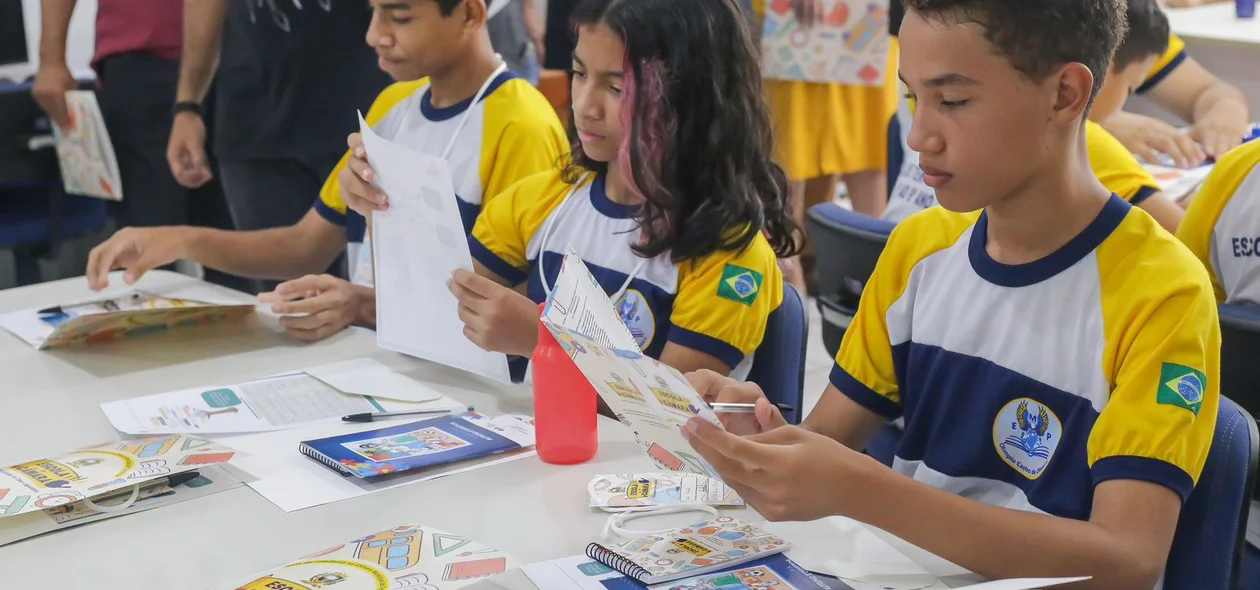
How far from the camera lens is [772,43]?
3576mm

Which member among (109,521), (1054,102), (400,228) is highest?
(1054,102)

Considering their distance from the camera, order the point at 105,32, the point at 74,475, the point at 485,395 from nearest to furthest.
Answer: the point at 74,475 < the point at 485,395 < the point at 105,32

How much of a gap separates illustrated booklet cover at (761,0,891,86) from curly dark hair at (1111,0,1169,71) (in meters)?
1.16

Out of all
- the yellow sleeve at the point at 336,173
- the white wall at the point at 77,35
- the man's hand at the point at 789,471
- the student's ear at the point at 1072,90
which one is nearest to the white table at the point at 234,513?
the man's hand at the point at 789,471

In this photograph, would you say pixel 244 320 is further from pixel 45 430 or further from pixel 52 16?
pixel 52 16

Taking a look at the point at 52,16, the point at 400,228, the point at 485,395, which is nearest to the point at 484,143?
the point at 400,228

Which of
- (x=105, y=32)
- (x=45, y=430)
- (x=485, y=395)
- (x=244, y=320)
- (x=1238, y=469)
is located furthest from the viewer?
(x=105, y=32)

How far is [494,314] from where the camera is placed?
5.10ft

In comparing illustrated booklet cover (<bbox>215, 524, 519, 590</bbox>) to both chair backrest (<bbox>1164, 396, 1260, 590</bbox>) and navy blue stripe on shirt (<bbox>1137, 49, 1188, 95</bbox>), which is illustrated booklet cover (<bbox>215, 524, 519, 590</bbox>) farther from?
navy blue stripe on shirt (<bbox>1137, 49, 1188, 95</bbox>)

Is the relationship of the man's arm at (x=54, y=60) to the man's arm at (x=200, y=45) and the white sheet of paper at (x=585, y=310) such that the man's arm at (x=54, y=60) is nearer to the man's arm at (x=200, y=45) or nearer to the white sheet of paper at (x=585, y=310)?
the man's arm at (x=200, y=45)

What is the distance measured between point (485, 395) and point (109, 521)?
52cm

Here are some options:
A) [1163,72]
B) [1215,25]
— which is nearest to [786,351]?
[1163,72]

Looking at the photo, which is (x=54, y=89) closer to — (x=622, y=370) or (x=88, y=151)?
(x=88, y=151)

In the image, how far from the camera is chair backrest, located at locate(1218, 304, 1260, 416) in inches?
58.5
